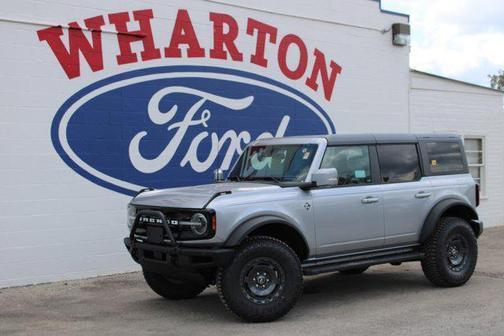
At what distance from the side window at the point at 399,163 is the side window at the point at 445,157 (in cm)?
26

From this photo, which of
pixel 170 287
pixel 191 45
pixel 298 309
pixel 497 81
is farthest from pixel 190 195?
pixel 497 81

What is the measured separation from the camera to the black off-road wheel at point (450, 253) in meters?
8.23

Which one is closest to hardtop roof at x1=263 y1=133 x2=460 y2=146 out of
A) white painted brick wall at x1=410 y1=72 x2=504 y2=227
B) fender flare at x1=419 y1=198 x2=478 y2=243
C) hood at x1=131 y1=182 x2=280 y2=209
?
fender flare at x1=419 y1=198 x2=478 y2=243

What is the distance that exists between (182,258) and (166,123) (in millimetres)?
4206

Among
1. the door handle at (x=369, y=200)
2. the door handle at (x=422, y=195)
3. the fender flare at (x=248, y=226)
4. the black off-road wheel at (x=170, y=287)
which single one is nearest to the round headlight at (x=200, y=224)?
the fender flare at (x=248, y=226)

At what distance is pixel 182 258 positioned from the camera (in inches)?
257

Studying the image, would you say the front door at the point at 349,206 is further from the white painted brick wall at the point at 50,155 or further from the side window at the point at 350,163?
the white painted brick wall at the point at 50,155

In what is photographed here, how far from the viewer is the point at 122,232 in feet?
32.7

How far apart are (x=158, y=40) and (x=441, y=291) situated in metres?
5.61

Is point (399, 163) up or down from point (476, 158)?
up

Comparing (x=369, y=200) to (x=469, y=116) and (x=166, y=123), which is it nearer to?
(x=166, y=123)

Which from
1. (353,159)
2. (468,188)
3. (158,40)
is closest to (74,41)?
(158,40)

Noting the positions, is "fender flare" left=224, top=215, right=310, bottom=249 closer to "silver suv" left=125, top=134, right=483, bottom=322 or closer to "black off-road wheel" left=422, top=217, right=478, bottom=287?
"silver suv" left=125, top=134, right=483, bottom=322

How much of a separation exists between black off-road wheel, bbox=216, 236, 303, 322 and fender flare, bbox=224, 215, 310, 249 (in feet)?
0.46
